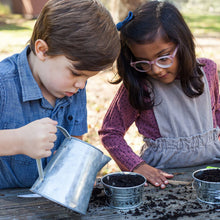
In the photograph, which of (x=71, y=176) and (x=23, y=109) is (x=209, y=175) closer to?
(x=71, y=176)

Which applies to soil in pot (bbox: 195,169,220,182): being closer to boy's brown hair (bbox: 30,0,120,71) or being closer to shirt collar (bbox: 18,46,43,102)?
boy's brown hair (bbox: 30,0,120,71)

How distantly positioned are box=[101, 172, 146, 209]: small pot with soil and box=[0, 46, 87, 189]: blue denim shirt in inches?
20.6

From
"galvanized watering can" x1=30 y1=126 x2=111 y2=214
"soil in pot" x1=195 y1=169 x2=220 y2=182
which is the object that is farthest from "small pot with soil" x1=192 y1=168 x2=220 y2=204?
"galvanized watering can" x1=30 y1=126 x2=111 y2=214

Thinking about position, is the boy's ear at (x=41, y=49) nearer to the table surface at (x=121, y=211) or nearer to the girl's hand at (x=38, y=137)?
the girl's hand at (x=38, y=137)

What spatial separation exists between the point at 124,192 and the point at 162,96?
1.06 metres

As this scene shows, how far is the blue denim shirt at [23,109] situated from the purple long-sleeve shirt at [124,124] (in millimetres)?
278

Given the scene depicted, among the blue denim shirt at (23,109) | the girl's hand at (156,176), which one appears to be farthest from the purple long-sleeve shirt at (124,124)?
the blue denim shirt at (23,109)

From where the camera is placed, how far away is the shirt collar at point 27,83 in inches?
70.6

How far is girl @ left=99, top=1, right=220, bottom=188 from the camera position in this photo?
7.30 feet

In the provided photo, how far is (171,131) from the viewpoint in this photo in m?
2.43

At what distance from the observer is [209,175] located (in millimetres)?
1721

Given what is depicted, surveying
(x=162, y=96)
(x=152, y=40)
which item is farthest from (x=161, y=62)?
(x=162, y=96)

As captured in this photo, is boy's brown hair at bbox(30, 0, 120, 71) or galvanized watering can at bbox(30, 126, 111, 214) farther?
boy's brown hair at bbox(30, 0, 120, 71)

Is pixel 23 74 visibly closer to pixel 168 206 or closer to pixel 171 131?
pixel 168 206
